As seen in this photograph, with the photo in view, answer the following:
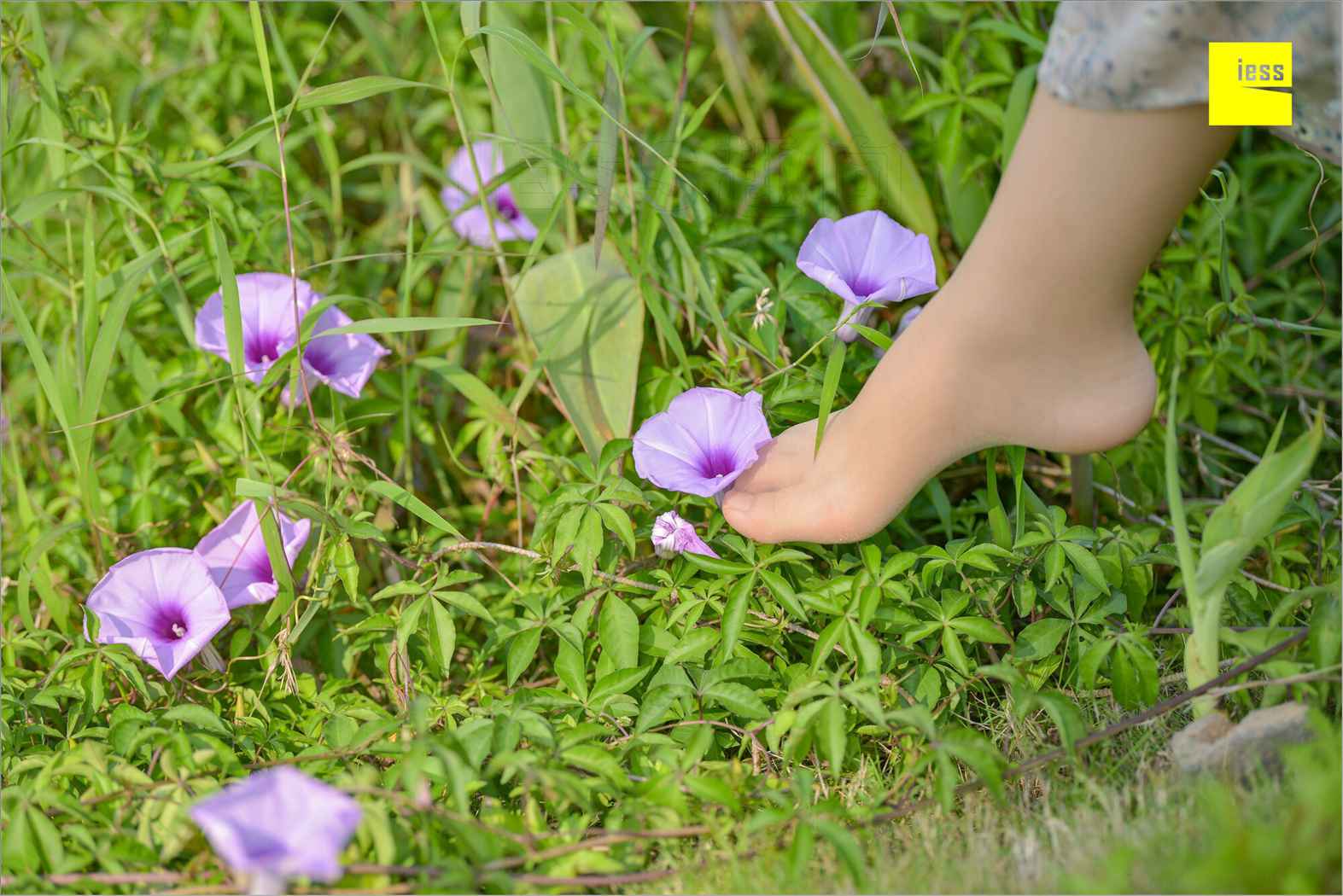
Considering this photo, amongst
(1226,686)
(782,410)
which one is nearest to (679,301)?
(782,410)

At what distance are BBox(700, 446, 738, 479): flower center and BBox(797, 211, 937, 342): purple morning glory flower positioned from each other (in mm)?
198

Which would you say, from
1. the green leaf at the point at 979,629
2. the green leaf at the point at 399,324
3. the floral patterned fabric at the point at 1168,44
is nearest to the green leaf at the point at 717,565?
the green leaf at the point at 979,629

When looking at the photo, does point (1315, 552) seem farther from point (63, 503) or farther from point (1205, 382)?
point (63, 503)

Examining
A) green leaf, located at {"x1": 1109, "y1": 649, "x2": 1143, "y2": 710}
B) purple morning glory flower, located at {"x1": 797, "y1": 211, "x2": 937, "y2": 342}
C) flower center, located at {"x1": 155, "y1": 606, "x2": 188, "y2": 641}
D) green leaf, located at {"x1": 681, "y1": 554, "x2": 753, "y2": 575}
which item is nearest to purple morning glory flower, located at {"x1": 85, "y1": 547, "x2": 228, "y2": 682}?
flower center, located at {"x1": 155, "y1": 606, "x2": 188, "y2": 641}

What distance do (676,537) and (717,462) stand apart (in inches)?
4.3

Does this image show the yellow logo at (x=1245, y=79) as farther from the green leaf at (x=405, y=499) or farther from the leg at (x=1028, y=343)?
the green leaf at (x=405, y=499)

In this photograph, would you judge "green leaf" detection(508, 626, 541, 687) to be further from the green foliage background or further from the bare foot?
the bare foot

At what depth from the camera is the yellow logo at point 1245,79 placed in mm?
914

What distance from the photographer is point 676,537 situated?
4.06 ft

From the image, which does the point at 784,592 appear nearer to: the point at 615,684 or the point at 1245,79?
the point at 615,684

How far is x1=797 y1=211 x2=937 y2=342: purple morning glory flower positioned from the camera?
130cm

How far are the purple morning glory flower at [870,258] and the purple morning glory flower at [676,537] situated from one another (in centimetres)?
29

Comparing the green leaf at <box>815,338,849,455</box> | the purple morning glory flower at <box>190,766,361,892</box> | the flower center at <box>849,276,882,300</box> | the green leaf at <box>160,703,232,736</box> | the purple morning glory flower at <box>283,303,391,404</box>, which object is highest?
the flower center at <box>849,276,882,300</box>

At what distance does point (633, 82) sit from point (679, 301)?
0.61 meters
